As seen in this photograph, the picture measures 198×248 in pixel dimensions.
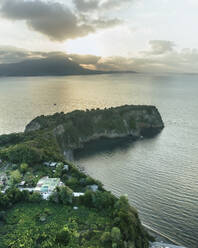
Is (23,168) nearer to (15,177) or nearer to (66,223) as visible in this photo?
(15,177)

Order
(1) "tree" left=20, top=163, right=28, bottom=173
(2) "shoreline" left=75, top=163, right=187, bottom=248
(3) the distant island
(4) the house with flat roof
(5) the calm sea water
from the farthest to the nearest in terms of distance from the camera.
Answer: (1) "tree" left=20, top=163, right=28, bottom=173
(5) the calm sea water
(4) the house with flat roof
(2) "shoreline" left=75, top=163, right=187, bottom=248
(3) the distant island

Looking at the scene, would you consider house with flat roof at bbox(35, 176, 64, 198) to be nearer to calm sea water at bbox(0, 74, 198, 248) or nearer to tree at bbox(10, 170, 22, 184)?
tree at bbox(10, 170, 22, 184)

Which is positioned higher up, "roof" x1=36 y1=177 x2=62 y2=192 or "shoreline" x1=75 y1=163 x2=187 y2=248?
"roof" x1=36 y1=177 x2=62 y2=192

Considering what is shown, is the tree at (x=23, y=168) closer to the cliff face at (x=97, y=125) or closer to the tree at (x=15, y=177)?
the tree at (x=15, y=177)

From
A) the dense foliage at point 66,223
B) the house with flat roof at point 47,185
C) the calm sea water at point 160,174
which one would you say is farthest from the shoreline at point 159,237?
the house with flat roof at point 47,185

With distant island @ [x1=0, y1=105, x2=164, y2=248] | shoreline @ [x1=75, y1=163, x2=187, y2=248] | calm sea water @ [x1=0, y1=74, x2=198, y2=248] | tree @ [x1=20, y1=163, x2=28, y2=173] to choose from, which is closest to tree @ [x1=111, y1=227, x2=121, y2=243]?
distant island @ [x1=0, y1=105, x2=164, y2=248]

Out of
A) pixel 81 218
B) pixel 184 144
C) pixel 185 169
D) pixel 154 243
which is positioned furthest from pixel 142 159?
pixel 81 218

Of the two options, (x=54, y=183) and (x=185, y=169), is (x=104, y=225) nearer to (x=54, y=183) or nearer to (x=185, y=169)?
(x=54, y=183)

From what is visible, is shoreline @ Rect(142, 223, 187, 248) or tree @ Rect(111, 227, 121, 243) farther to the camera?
shoreline @ Rect(142, 223, 187, 248)
